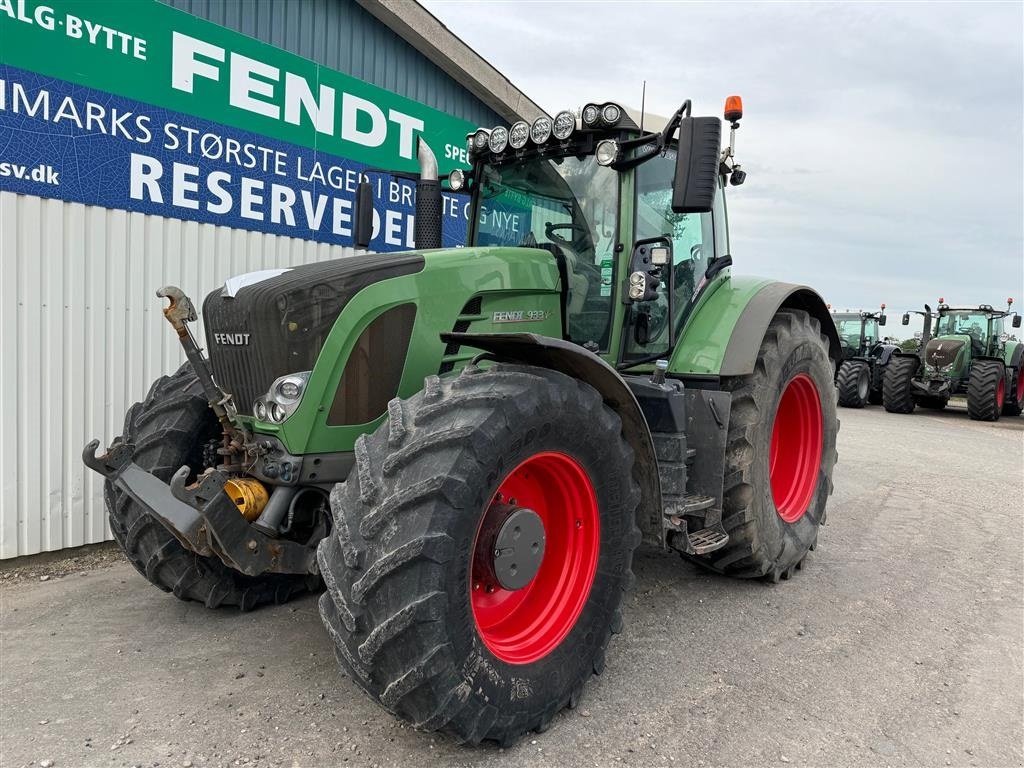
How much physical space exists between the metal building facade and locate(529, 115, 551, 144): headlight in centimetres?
266

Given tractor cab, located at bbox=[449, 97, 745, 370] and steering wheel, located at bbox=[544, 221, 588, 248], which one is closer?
tractor cab, located at bbox=[449, 97, 745, 370]

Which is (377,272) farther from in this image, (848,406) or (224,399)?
(848,406)

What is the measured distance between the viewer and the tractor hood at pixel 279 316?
2904mm

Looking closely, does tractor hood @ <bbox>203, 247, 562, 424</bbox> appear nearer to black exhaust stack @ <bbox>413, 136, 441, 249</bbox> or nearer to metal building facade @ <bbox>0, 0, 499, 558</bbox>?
black exhaust stack @ <bbox>413, 136, 441, 249</bbox>

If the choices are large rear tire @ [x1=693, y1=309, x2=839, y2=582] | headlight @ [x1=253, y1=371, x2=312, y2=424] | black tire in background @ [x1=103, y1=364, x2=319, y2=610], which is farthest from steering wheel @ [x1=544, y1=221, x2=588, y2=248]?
black tire in background @ [x1=103, y1=364, x2=319, y2=610]

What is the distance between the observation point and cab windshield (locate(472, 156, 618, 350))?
377 centimetres

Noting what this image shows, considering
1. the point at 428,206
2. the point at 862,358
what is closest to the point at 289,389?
the point at 428,206

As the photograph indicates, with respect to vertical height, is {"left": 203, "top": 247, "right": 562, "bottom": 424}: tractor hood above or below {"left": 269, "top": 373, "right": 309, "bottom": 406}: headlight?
above

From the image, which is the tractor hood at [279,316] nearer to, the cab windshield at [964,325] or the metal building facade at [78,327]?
the metal building facade at [78,327]

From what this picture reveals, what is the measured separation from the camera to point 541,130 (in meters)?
3.66

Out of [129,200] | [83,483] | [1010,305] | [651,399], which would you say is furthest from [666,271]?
[1010,305]

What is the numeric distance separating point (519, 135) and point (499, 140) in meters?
0.14

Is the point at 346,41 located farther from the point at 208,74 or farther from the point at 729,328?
the point at 729,328

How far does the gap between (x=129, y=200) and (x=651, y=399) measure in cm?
351
